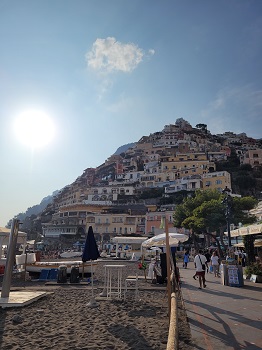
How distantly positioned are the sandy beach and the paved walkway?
0.29m

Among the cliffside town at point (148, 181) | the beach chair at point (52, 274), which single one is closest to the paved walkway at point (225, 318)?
the beach chair at point (52, 274)

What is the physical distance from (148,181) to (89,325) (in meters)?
79.0

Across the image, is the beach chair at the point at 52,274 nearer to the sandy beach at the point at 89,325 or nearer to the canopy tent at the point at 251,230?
the sandy beach at the point at 89,325

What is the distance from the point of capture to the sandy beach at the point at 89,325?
497 centimetres

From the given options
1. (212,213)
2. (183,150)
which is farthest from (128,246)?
(183,150)

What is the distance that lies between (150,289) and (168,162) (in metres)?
75.4

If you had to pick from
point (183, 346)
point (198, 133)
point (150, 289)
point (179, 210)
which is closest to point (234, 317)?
point (183, 346)

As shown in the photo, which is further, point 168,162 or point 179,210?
point 168,162

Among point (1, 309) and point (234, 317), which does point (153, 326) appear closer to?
point (234, 317)

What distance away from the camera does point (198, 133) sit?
11112 centimetres

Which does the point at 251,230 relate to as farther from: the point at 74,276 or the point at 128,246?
the point at 128,246

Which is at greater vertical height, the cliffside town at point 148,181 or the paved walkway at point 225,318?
the cliffside town at point 148,181

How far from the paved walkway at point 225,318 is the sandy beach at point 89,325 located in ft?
0.94

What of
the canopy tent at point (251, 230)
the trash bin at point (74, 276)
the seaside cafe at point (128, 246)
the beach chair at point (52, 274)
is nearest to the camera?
the canopy tent at point (251, 230)
